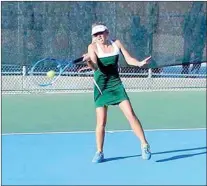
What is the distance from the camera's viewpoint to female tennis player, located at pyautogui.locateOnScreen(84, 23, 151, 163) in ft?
15.8

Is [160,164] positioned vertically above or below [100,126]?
below

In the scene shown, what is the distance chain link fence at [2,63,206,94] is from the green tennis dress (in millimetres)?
4353

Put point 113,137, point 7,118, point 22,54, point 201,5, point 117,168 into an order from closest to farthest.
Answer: point 117,168
point 113,137
point 7,118
point 22,54
point 201,5

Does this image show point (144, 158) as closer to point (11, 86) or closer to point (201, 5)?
point (11, 86)

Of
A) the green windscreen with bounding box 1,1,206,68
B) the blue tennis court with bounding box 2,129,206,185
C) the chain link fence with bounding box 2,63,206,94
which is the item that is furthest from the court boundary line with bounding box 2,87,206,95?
the blue tennis court with bounding box 2,129,206,185

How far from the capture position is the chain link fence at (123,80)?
9508 millimetres

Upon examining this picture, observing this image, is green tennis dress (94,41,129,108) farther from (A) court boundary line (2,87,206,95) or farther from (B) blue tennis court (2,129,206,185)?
(A) court boundary line (2,87,206,95)

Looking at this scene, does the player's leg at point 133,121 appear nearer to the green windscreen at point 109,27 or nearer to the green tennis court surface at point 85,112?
the green tennis court surface at point 85,112

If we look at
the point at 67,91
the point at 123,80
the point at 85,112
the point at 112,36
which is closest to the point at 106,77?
the point at 85,112

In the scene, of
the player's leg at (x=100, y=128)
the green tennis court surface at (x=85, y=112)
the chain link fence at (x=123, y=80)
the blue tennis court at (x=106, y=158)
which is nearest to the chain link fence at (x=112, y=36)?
Answer: the chain link fence at (x=123, y=80)

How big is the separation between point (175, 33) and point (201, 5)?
0.75 m

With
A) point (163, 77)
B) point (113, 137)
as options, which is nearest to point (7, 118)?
point (113, 137)

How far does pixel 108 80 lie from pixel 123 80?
502 centimetres

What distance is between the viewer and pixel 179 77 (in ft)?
33.2
